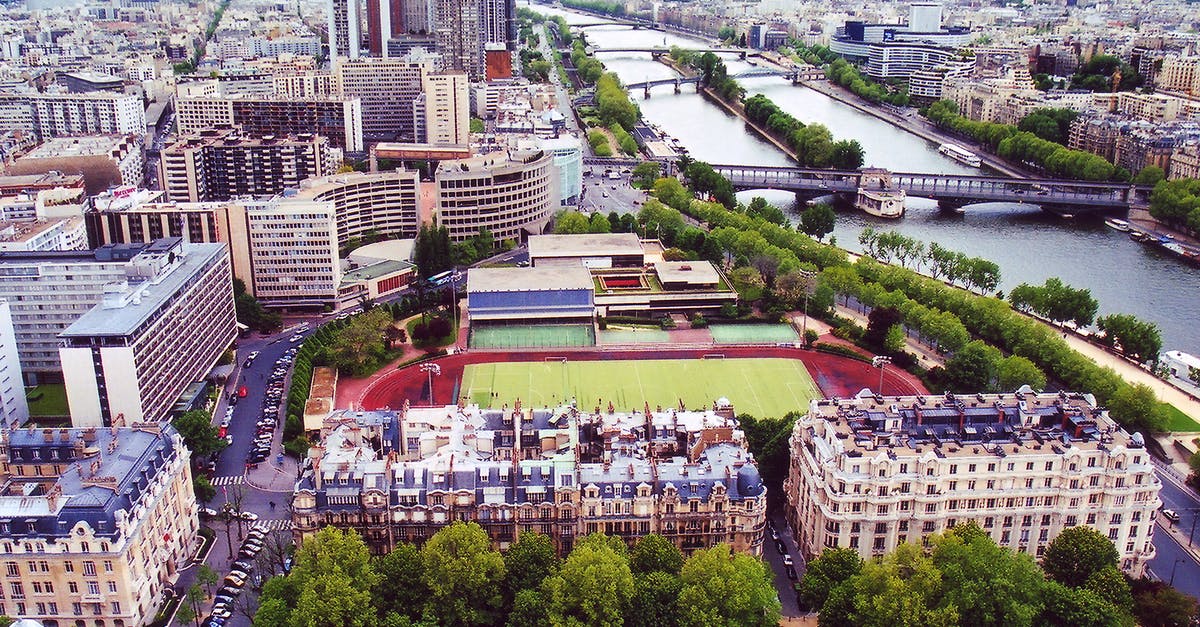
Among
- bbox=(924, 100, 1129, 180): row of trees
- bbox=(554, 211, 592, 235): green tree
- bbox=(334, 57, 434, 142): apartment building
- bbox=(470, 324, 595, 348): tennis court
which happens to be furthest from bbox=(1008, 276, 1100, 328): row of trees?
bbox=(334, 57, 434, 142): apartment building

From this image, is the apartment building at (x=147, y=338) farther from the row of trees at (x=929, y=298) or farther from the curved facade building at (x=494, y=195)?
the row of trees at (x=929, y=298)

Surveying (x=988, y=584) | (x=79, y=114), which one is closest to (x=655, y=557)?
(x=988, y=584)

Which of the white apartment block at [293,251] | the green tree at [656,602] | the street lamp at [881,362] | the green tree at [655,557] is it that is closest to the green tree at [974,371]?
the street lamp at [881,362]

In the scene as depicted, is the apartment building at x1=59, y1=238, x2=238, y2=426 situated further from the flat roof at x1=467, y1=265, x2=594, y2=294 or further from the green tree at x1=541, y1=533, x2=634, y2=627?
the green tree at x1=541, y1=533, x2=634, y2=627

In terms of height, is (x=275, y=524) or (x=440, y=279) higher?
(x=440, y=279)

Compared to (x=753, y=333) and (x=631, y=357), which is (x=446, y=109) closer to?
(x=753, y=333)

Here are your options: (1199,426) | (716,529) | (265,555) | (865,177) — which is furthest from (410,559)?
(865,177)
